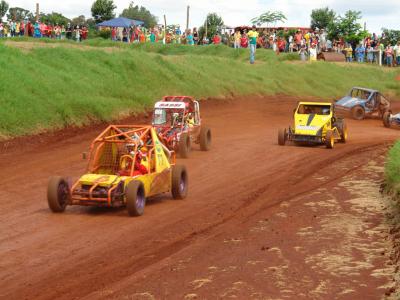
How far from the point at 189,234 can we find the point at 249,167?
7.14 m

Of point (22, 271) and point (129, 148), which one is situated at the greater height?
point (129, 148)

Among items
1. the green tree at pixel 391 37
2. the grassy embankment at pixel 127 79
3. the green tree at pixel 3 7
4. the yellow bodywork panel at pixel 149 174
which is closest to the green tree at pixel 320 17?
the green tree at pixel 391 37

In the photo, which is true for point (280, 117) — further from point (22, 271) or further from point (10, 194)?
point (22, 271)

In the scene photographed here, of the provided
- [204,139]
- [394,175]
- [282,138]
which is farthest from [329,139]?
[394,175]

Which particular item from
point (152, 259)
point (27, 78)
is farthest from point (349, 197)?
point (27, 78)

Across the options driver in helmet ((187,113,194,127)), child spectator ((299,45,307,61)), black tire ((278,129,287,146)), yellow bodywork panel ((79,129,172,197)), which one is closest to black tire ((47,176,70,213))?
yellow bodywork panel ((79,129,172,197))

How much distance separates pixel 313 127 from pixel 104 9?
4004 centimetres

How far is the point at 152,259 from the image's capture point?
361 inches

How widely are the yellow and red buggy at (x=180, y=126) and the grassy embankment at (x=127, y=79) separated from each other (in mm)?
4160

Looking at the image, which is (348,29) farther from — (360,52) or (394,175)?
(394,175)

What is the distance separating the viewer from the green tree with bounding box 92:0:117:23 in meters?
58.4

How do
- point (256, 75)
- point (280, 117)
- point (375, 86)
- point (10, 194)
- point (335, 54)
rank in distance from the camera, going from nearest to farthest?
1. point (10, 194)
2. point (280, 117)
3. point (256, 75)
4. point (375, 86)
5. point (335, 54)

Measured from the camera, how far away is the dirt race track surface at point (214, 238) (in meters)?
7.95

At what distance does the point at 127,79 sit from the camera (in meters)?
30.4
